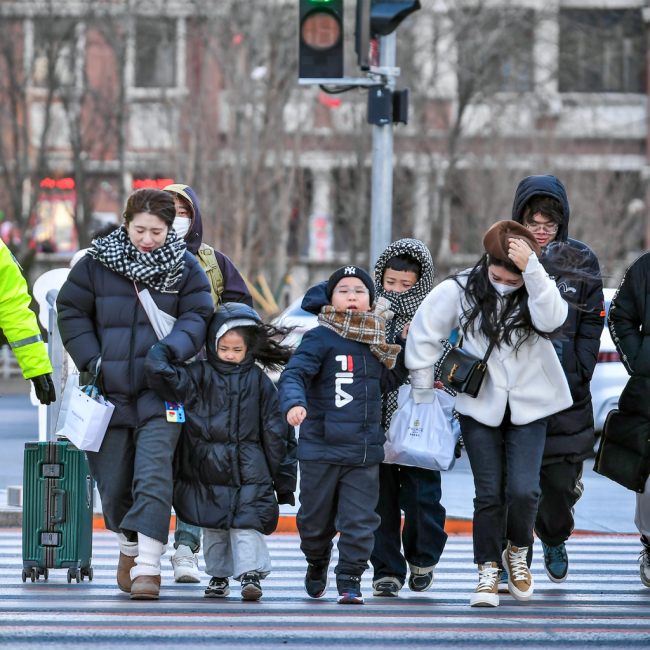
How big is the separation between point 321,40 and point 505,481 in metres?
4.29

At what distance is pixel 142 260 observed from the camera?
6.37 meters

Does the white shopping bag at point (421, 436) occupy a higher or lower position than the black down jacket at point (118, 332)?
lower

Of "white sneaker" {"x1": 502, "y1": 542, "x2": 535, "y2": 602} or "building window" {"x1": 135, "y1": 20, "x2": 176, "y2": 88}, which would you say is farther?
"building window" {"x1": 135, "y1": 20, "x2": 176, "y2": 88}

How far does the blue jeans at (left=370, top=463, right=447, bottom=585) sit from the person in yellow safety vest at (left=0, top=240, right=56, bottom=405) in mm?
1726

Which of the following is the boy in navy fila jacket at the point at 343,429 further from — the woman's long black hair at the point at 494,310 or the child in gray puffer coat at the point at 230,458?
the woman's long black hair at the point at 494,310

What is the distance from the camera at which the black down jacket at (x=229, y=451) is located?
6355 mm

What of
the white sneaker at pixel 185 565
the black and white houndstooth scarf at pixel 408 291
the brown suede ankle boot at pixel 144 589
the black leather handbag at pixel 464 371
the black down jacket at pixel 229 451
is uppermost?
the black and white houndstooth scarf at pixel 408 291

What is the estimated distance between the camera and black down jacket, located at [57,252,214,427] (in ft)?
20.8

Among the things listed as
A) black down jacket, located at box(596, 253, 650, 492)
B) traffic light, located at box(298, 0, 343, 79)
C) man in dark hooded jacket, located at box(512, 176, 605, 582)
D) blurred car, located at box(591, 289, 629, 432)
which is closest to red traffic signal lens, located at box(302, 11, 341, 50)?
traffic light, located at box(298, 0, 343, 79)

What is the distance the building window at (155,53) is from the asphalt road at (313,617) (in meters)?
20.4

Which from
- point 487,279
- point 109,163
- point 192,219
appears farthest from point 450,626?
point 109,163

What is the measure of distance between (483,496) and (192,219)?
2234 millimetres

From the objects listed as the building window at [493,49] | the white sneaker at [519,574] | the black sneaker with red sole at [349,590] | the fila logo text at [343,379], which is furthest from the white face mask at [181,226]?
the building window at [493,49]

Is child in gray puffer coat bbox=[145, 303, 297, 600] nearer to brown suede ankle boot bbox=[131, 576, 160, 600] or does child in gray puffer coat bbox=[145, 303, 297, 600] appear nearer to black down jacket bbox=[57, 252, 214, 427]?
black down jacket bbox=[57, 252, 214, 427]
